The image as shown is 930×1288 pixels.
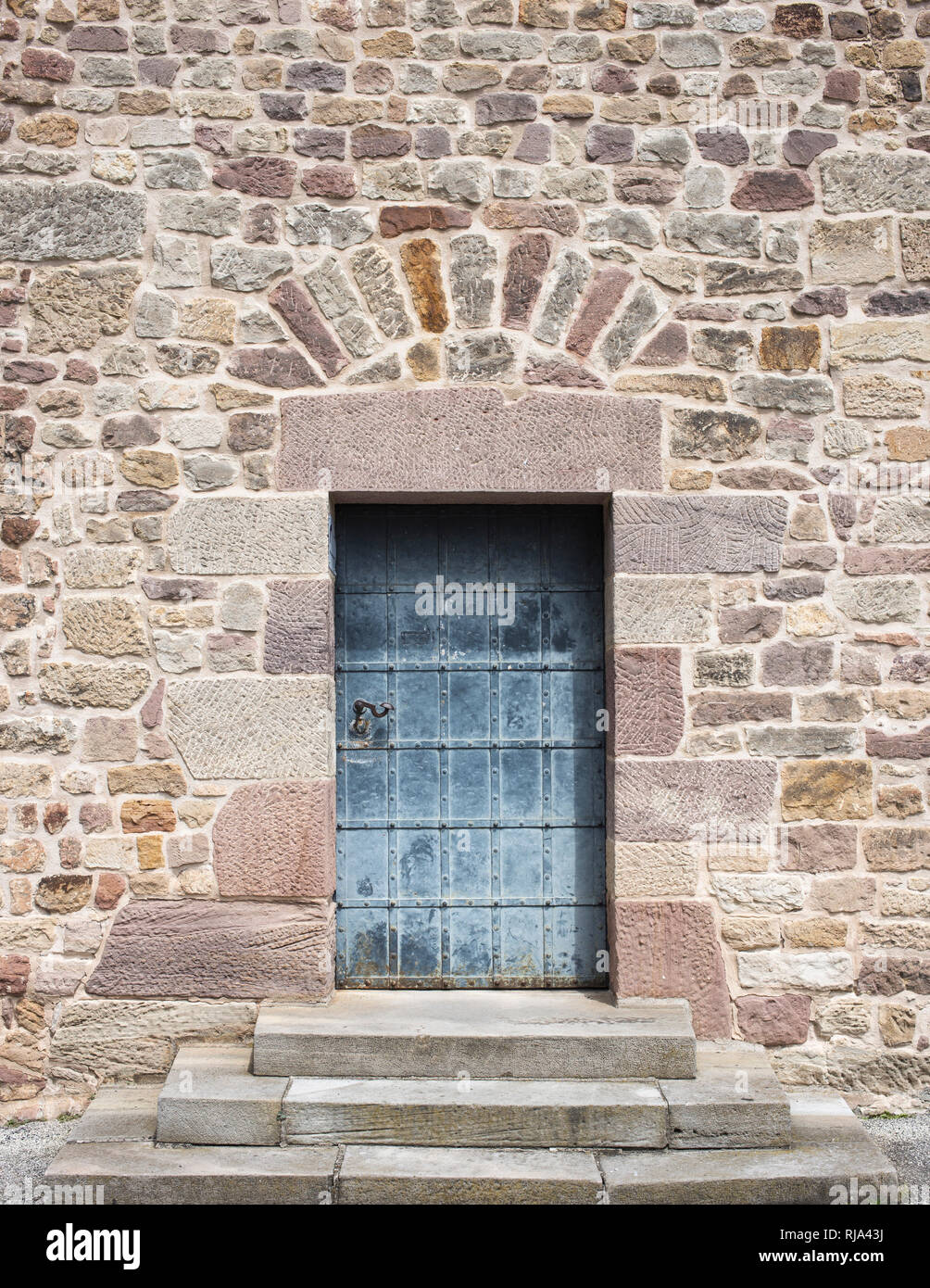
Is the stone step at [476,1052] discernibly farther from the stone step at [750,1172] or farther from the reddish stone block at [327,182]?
the reddish stone block at [327,182]

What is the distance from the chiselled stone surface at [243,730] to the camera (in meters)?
3.47

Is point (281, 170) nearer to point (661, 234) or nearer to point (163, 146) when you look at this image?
point (163, 146)

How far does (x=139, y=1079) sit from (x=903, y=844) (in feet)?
8.85

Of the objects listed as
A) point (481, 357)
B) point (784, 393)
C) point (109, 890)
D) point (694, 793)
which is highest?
point (481, 357)

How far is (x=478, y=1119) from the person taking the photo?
3.09 metres

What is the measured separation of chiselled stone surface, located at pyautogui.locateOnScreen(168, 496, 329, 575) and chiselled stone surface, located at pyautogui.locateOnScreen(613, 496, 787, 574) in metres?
1.04

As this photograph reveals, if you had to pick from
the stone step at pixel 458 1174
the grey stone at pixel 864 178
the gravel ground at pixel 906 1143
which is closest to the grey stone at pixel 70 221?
the grey stone at pixel 864 178

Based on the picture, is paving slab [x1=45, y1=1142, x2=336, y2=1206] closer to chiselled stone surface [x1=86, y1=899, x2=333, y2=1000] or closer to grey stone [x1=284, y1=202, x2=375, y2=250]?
chiselled stone surface [x1=86, y1=899, x2=333, y2=1000]

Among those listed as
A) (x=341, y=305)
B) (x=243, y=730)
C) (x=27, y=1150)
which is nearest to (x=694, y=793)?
(x=243, y=730)

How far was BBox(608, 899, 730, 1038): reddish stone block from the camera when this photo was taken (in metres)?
3.46

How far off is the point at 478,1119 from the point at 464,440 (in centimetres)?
216

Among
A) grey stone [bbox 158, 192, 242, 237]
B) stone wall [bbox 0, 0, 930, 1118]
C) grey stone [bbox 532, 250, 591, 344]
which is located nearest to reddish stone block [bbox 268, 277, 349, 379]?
stone wall [bbox 0, 0, 930, 1118]

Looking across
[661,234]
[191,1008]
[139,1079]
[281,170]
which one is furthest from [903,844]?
[281,170]

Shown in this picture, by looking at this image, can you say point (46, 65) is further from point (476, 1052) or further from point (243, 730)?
point (476, 1052)
